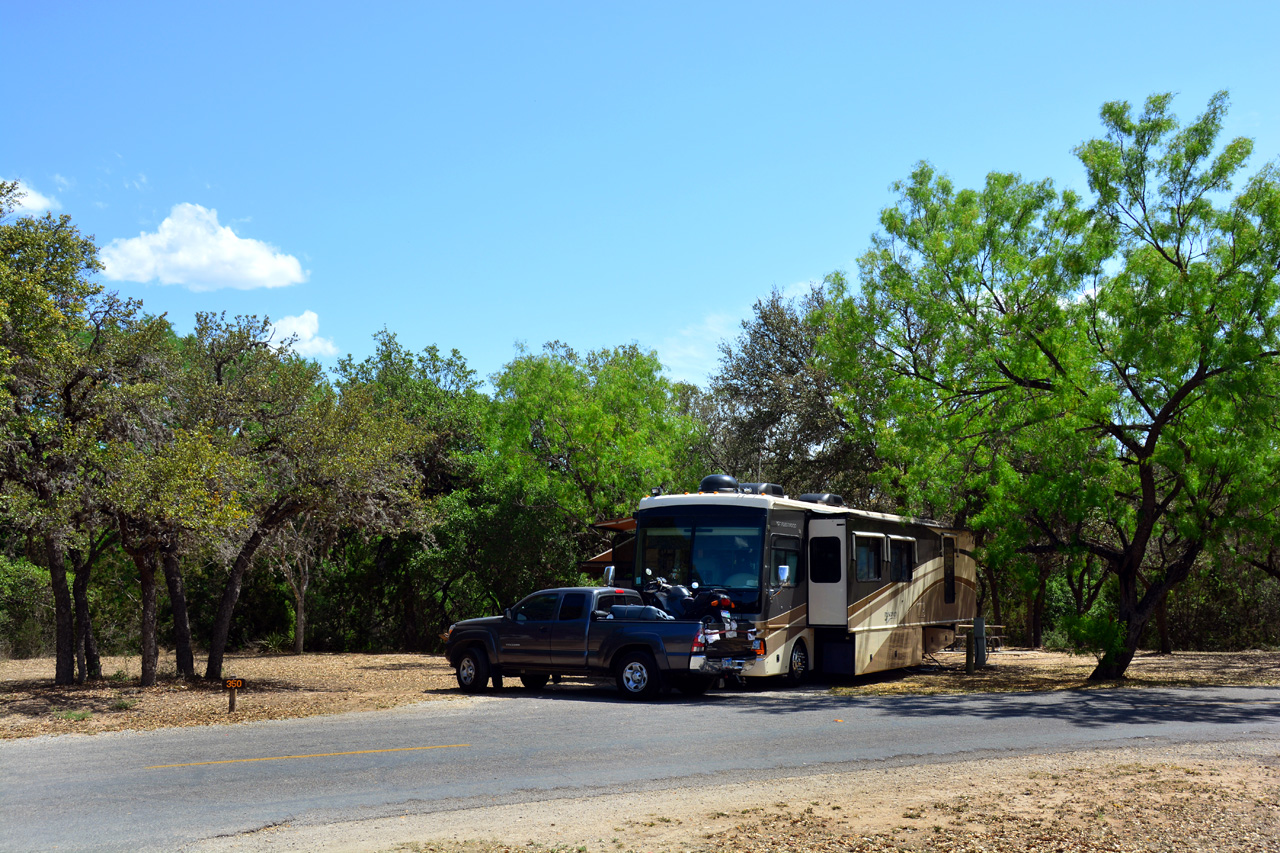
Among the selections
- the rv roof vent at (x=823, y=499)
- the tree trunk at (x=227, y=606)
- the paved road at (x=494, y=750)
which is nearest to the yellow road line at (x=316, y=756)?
the paved road at (x=494, y=750)

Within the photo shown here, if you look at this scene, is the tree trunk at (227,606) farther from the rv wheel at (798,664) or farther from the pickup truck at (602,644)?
the rv wheel at (798,664)

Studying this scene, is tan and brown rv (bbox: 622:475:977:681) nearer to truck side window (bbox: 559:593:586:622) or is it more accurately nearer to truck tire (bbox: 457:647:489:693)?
truck side window (bbox: 559:593:586:622)

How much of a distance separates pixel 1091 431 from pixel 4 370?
705 inches

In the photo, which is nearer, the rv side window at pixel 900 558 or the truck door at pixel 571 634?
the truck door at pixel 571 634

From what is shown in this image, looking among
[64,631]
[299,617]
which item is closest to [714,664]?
[64,631]

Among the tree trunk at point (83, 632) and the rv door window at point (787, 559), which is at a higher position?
the rv door window at point (787, 559)

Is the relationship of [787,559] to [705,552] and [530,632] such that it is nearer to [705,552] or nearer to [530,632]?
[705,552]

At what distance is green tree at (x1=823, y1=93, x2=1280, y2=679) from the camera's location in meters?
17.3

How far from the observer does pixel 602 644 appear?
16672 mm

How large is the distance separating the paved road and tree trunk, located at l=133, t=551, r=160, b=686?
16.0ft

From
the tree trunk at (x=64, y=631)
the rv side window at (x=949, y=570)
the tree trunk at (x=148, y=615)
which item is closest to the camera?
the tree trunk at (x=148, y=615)

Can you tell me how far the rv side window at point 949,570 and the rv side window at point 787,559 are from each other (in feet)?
21.2

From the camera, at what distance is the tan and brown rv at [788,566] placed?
17.8 meters

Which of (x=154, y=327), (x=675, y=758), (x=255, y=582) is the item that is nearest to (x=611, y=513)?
(x=255, y=582)
